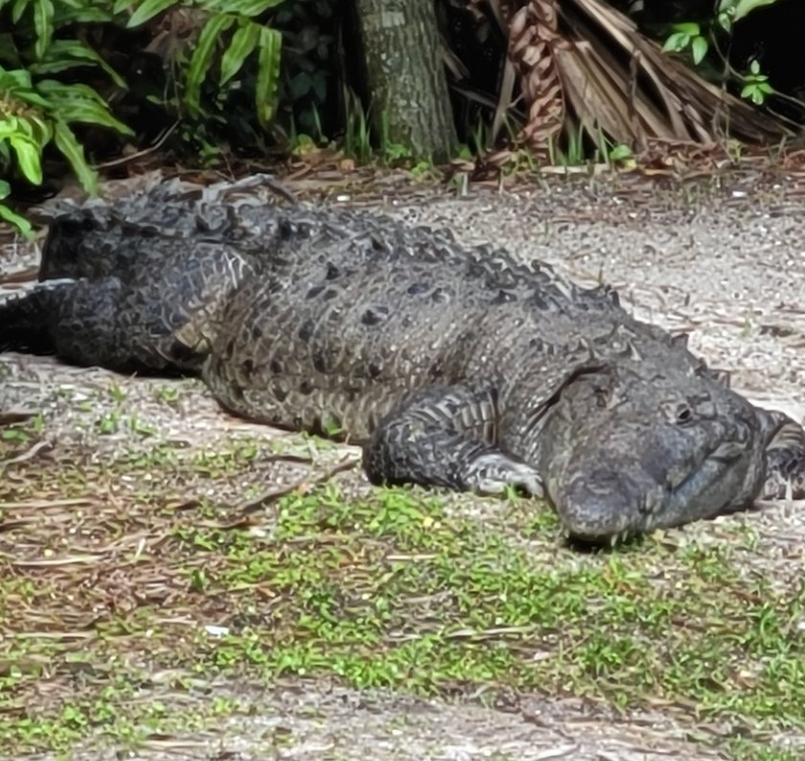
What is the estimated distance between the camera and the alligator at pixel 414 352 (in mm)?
5070

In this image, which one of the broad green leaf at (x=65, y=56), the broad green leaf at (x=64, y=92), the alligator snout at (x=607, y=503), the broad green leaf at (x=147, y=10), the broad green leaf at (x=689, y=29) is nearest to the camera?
the alligator snout at (x=607, y=503)

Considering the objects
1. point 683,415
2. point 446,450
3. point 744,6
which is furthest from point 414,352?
point 744,6

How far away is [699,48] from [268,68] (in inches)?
81.1

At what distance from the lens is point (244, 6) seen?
8664 millimetres

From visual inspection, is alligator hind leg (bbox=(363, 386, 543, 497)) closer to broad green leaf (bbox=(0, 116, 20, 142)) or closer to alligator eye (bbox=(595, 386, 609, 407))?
alligator eye (bbox=(595, 386, 609, 407))

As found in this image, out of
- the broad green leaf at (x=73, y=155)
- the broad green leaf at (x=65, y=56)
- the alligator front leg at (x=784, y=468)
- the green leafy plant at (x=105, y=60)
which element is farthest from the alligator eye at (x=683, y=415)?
the broad green leaf at (x=65, y=56)

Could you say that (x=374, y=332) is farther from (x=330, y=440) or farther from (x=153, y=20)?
(x=153, y=20)

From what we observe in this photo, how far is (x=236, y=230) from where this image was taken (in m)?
6.49

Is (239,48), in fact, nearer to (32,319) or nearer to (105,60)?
(105,60)

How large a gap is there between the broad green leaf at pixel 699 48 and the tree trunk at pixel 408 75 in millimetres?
1189

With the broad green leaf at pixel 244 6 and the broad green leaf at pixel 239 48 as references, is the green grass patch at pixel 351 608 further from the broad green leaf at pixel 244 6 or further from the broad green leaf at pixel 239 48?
the broad green leaf at pixel 244 6

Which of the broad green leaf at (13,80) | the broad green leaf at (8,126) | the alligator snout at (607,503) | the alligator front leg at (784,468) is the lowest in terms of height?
the alligator front leg at (784,468)

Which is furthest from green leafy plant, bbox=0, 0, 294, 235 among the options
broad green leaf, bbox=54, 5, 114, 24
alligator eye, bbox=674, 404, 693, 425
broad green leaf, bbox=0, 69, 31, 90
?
alligator eye, bbox=674, 404, 693, 425

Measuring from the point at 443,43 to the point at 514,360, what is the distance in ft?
14.4
